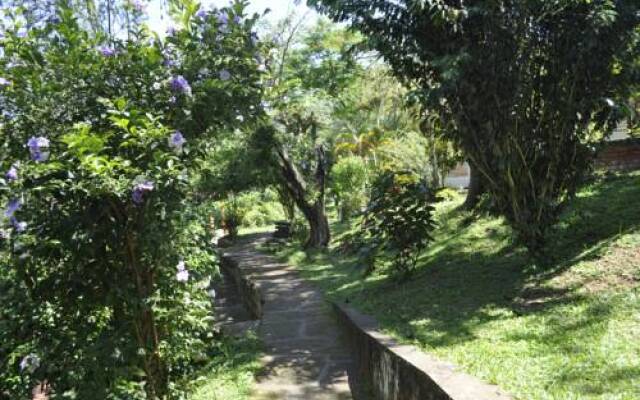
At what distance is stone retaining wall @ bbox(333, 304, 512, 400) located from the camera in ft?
11.0

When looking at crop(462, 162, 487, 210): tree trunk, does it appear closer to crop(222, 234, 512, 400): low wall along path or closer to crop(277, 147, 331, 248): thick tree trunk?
crop(277, 147, 331, 248): thick tree trunk

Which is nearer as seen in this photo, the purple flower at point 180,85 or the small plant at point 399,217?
the purple flower at point 180,85

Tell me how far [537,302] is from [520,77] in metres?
2.34

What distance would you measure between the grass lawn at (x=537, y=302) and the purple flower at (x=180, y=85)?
2.60 metres

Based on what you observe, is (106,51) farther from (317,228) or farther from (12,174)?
(317,228)

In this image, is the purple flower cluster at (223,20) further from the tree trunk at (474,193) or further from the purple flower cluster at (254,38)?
the tree trunk at (474,193)

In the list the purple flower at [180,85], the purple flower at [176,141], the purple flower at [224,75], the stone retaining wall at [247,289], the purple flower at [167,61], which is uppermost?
the purple flower at [167,61]

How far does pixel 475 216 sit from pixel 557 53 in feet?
15.4

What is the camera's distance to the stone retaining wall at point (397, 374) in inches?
131

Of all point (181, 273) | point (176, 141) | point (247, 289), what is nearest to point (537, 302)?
point (181, 273)

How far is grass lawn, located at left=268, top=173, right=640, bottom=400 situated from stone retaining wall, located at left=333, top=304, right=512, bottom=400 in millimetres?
181

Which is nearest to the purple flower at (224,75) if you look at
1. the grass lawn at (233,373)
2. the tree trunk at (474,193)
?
the grass lawn at (233,373)

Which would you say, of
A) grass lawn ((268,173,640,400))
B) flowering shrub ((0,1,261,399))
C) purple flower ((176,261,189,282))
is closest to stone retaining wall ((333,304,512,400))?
grass lawn ((268,173,640,400))

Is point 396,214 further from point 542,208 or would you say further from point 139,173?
point 139,173
